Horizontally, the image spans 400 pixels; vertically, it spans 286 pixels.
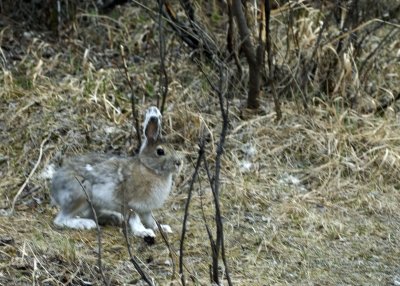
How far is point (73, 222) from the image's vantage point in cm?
645

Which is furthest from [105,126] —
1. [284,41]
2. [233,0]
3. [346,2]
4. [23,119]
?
[346,2]

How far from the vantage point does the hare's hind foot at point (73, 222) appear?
21.1 feet

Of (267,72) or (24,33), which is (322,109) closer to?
(267,72)

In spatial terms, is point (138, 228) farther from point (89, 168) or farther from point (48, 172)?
point (48, 172)

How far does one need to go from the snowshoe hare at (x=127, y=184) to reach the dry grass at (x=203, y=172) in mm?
154

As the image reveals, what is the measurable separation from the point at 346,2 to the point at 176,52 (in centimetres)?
157

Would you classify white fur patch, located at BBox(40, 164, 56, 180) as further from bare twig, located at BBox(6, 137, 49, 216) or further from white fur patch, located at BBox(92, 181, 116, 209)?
white fur patch, located at BBox(92, 181, 116, 209)

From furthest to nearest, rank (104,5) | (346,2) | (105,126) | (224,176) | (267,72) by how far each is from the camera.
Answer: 1. (104,5)
2. (346,2)
3. (267,72)
4. (105,126)
5. (224,176)

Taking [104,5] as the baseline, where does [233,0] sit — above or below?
above

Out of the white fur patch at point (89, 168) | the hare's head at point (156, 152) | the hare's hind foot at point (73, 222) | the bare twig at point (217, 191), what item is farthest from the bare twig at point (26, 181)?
the bare twig at point (217, 191)

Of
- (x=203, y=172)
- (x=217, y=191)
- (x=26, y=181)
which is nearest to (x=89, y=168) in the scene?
(x=26, y=181)

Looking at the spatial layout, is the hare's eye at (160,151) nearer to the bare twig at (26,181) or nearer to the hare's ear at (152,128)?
the hare's ear at (152,128)

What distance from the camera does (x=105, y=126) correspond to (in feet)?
26.3

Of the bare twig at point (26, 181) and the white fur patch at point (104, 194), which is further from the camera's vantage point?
the bare twig at point (26, 181)
